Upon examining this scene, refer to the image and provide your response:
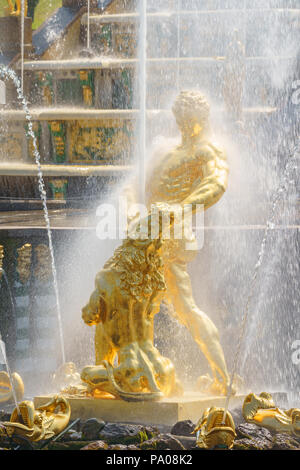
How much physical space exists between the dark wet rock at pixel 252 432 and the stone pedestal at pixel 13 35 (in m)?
8.49

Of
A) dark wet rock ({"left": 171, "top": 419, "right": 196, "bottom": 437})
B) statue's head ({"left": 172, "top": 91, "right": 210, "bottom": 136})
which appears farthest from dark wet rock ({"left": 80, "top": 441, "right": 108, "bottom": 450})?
statue's head ({"left": 172, "top": 91, "right": 210, "bottom": 136})

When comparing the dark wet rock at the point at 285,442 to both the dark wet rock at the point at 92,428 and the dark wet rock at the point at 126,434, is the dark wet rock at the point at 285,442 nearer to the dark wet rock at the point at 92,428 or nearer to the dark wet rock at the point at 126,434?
the dark wet rock at the point at 126,434

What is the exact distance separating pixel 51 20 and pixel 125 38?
1968 mm

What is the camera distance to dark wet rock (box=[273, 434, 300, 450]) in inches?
173

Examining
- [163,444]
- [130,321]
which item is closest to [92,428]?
[163,444]

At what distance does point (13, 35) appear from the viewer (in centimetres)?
1197

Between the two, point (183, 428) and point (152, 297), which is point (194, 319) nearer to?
point (152, 297)

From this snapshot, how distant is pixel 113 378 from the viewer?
4750 mm

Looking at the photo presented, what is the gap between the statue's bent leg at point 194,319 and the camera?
5.09m

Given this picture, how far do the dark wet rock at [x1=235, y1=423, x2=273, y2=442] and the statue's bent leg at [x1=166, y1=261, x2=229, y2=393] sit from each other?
510 mm

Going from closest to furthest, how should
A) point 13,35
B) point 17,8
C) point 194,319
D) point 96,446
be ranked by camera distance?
point 96,446
point 194,319
point 13,35
point 17,8

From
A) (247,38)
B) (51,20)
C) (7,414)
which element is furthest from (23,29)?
(7,414)

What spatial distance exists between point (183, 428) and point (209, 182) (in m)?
1.66
